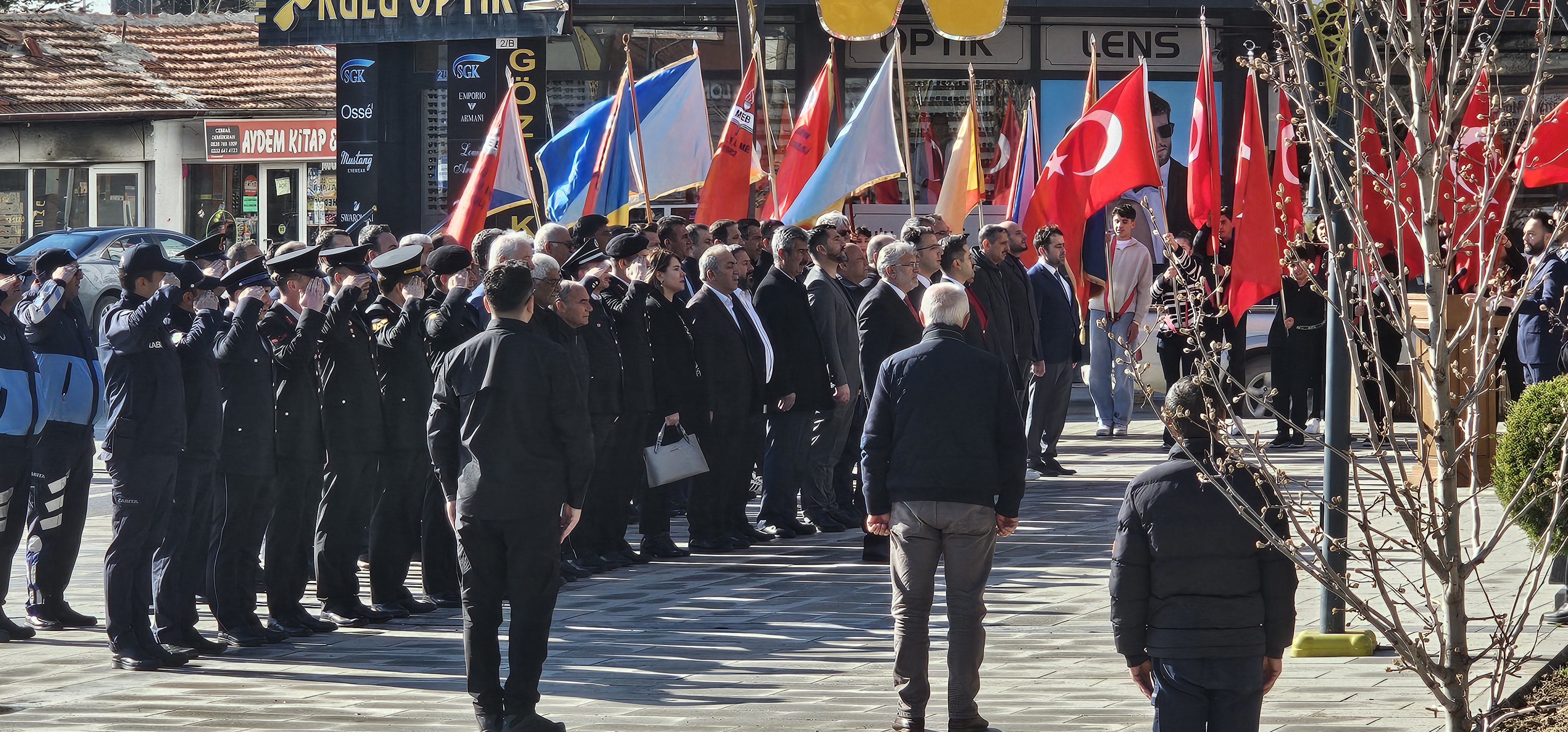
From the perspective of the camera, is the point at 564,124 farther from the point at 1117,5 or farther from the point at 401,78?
the point at 1117,5

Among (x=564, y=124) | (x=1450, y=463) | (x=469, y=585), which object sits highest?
(x=564, y=124)

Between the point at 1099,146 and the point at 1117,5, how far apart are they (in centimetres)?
930

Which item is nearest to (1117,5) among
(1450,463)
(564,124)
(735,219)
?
(564,124)

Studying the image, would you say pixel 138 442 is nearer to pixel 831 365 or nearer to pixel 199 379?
pixel 199 379

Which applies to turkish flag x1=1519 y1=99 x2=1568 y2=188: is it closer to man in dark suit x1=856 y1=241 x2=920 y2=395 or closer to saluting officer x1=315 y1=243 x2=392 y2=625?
man in dark suit x1=856 y1=241 x2=920 y2=395

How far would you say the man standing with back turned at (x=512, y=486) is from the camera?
24.2ft

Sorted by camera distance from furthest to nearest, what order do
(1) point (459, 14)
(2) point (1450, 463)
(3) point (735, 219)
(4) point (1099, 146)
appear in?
(1) point (459, 14) → (3) point (735, 219) → (4) point (1099, 146) → (2) point (1450, 463)

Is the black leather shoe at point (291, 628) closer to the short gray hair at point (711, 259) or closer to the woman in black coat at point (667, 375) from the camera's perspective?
the woman in black coat at point (667, 375)

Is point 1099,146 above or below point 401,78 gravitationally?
below

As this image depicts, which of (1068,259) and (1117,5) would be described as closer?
(1068,259)

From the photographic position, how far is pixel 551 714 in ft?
25.2

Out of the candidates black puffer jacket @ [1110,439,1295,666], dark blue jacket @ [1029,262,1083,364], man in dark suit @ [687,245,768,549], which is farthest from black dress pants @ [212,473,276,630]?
dark blue jacket @ [1029,262,1083,364]

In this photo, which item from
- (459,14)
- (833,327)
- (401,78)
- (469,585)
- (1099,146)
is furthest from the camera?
(401,78)

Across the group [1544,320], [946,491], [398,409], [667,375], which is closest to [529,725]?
[946,491]
